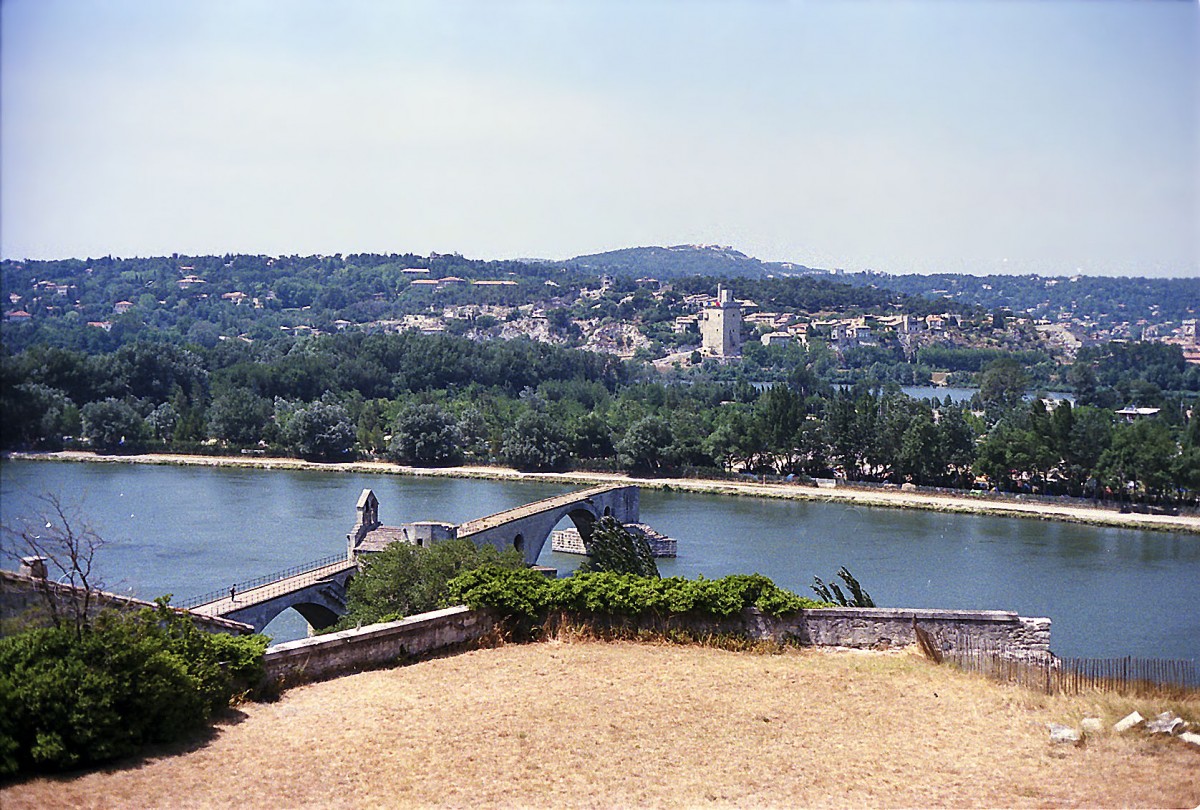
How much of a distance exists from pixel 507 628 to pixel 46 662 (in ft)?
10.2

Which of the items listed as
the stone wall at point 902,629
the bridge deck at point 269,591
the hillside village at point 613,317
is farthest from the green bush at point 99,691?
the hillside village at point 613,317

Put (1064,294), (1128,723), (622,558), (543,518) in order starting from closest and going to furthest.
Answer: (1128,723), (622,558), (543,518), (1064,294)

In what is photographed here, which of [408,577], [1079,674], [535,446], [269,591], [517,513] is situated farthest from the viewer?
[535,446]

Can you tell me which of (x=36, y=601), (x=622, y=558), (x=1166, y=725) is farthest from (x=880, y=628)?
(x=622, y=558)

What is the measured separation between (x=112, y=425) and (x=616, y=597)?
2938 centimetres

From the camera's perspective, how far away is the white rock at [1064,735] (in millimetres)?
6066

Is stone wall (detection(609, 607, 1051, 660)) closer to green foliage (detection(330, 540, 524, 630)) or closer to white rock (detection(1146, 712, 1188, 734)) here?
white rock (detection(1146, 712, 1188, 734))

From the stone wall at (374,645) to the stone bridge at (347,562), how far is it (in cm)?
556

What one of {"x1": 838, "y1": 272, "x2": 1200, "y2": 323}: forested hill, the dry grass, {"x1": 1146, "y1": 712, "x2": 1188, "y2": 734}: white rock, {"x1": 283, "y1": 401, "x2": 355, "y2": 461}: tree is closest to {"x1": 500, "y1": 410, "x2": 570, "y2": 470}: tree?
{"x1": 283, "y1": 401, "x2": 355, "y2": 461}: tree

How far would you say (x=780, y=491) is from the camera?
35844 mm

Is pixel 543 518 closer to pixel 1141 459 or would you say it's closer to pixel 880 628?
pixel 1141 459

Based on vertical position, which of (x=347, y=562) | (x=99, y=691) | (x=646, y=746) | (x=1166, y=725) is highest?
(x=99, y=691)

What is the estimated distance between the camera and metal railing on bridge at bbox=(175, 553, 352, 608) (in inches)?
715

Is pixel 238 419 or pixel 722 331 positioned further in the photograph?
pixel 722 331
